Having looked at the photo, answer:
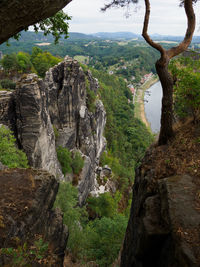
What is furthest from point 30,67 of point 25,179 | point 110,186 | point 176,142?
point 176,142

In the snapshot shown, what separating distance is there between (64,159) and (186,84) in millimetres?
17216

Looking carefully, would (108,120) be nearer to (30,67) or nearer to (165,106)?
(30,67)

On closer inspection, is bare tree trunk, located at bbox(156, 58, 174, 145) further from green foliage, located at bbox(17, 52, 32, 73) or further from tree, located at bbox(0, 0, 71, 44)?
green foliage, located at bbox(17, 52, 32, 73)

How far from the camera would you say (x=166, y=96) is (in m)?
7.00

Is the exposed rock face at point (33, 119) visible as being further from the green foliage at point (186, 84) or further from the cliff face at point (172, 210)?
the cliff face at point (172, 210)

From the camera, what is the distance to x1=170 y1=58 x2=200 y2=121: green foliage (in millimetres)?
6836

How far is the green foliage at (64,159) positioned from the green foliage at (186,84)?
1609 cm

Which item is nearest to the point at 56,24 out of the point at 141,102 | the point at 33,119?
the point at 33,119

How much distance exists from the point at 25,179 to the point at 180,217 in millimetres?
6020

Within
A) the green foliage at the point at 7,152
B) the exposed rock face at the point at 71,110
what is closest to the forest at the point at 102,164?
the green foliage at the point at 7,152

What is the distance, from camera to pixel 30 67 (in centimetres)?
3391

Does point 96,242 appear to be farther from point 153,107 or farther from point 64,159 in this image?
point 153,107

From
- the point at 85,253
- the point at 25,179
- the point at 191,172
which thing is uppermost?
the point at 191,172

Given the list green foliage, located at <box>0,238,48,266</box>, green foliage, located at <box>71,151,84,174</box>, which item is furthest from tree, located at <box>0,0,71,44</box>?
green foliage, located at <box>71,151,84,174</box>
